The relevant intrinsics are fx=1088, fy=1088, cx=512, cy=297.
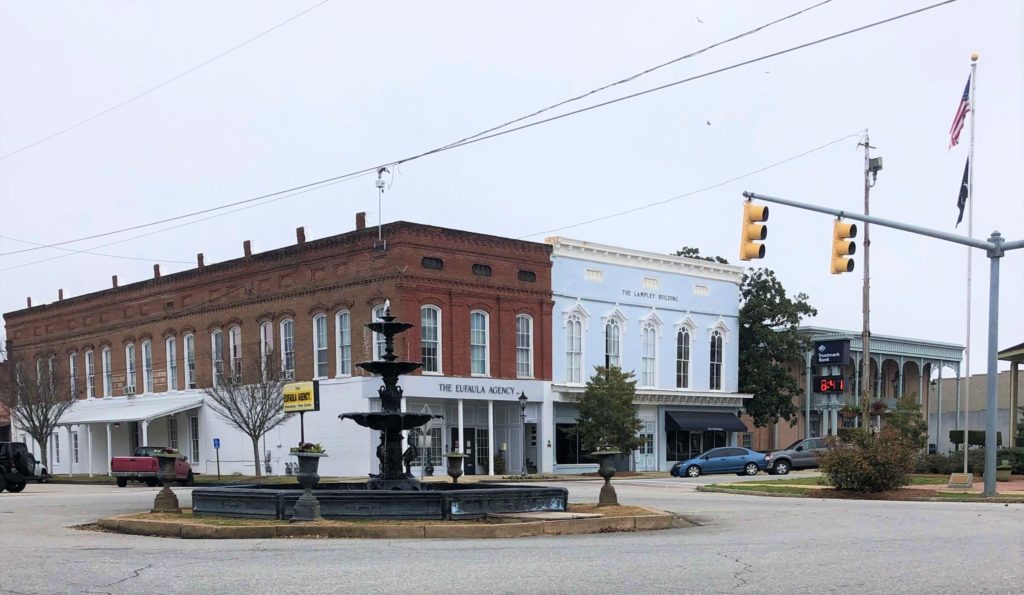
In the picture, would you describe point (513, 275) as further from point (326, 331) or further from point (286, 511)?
point (286, 511)

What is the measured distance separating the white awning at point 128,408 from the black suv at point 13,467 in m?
12.4

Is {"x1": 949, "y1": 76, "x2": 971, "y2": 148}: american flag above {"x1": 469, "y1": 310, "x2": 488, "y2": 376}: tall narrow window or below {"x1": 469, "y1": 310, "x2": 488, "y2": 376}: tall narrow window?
above

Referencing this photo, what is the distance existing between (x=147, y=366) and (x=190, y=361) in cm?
421

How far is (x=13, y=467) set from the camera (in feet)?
121

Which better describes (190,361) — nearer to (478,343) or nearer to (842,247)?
(478,343)

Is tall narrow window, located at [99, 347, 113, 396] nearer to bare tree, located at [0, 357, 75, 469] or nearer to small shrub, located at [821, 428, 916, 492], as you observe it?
bare tree, located at [0, 357, 75, 469]

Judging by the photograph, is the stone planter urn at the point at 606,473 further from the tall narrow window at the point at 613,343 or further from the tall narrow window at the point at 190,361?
the tall narrow window at the point at 190,361

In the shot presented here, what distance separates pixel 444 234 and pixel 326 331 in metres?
6.82

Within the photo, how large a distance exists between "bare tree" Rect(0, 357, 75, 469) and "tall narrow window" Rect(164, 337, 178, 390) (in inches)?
235

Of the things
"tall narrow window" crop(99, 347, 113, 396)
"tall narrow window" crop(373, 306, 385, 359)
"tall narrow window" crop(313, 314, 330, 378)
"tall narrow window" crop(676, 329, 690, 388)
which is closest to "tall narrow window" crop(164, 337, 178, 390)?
"tall narrow window" crop(99, 347, 113, 396)

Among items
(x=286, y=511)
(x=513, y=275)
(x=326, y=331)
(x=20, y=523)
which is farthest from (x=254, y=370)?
(x=286, y=511)

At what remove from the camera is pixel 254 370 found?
4638 cm

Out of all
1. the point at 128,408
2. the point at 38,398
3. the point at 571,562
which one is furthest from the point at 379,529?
the point at 38,398

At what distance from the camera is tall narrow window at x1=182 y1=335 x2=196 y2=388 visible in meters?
53.6
